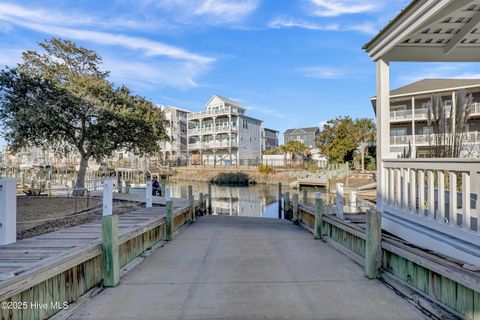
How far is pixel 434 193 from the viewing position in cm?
459

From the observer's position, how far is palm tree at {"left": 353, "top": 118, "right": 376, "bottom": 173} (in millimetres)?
35875

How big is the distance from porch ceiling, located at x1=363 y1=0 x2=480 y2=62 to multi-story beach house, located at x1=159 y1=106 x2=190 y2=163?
5170 cm

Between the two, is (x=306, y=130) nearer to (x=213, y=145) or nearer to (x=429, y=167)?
(x=213, y=145)

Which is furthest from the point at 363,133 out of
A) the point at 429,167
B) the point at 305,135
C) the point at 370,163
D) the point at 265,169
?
the point at 429,167

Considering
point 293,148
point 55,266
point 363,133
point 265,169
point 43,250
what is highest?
point 363,133

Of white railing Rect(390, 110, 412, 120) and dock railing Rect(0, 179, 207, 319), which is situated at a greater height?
white railing Rect(390, 110, 412, 120)

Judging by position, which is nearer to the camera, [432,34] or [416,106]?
[432,34]

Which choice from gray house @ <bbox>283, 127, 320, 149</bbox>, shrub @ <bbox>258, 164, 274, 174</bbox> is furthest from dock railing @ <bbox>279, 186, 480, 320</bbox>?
gray house @ <bbox>283, 127, 320, 149</bbox>

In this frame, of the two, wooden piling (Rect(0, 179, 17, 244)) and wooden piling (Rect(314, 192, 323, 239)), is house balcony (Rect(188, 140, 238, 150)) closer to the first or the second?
wooden piling (Rect(314, 192, 323, 239))

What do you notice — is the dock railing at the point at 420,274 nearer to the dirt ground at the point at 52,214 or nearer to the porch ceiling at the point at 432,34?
the porch ceiling at the point at 432,34

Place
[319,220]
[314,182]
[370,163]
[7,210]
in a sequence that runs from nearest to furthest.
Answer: [7,210], [319,220], [314,182], [370,163]

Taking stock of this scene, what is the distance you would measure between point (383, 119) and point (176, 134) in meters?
52.8

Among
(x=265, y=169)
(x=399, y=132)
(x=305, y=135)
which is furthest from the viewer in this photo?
(x=305, y=135)

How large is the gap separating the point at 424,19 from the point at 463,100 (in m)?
1.72
